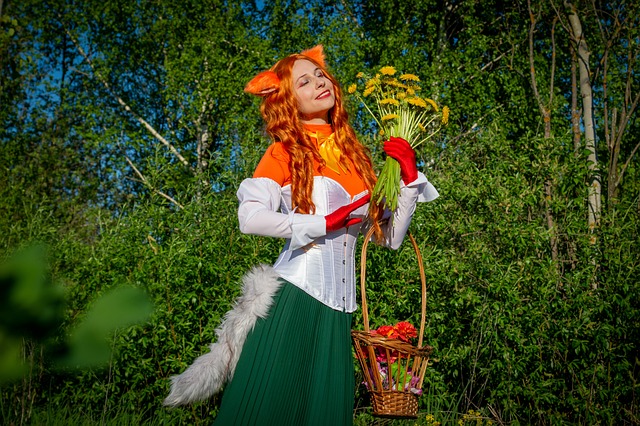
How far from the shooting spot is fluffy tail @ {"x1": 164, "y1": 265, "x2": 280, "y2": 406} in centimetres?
187

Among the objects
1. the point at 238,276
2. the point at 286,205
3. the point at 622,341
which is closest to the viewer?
the point at 286,205

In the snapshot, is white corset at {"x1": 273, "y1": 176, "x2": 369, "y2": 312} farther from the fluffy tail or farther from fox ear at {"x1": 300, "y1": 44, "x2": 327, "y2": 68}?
fox ear at {"x1": 300, "y1": 44, "x2": 327, "y2": 68}

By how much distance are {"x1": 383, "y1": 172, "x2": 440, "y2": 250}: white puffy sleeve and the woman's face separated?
0.46 metres

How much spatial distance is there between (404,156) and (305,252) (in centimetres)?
44

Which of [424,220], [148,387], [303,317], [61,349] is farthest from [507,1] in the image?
[61,349]

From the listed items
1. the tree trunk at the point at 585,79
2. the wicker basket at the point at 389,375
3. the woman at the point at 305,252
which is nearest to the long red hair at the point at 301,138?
the woman at the point at 305,252

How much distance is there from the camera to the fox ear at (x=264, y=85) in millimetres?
2336

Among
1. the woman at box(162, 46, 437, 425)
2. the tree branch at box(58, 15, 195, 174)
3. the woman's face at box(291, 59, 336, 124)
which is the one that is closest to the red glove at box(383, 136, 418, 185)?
the woman at box(162, 46, 437, 425)

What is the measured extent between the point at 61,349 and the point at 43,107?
10.8 meters

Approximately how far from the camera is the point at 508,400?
3.78 meters

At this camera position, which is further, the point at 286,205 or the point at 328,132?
the point at 328,132

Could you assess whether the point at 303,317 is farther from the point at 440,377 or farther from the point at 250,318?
the point at 440,377

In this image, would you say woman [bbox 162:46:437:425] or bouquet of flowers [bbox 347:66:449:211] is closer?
woman [bbox 162:46:437:425]

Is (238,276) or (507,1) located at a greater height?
(507,1)
